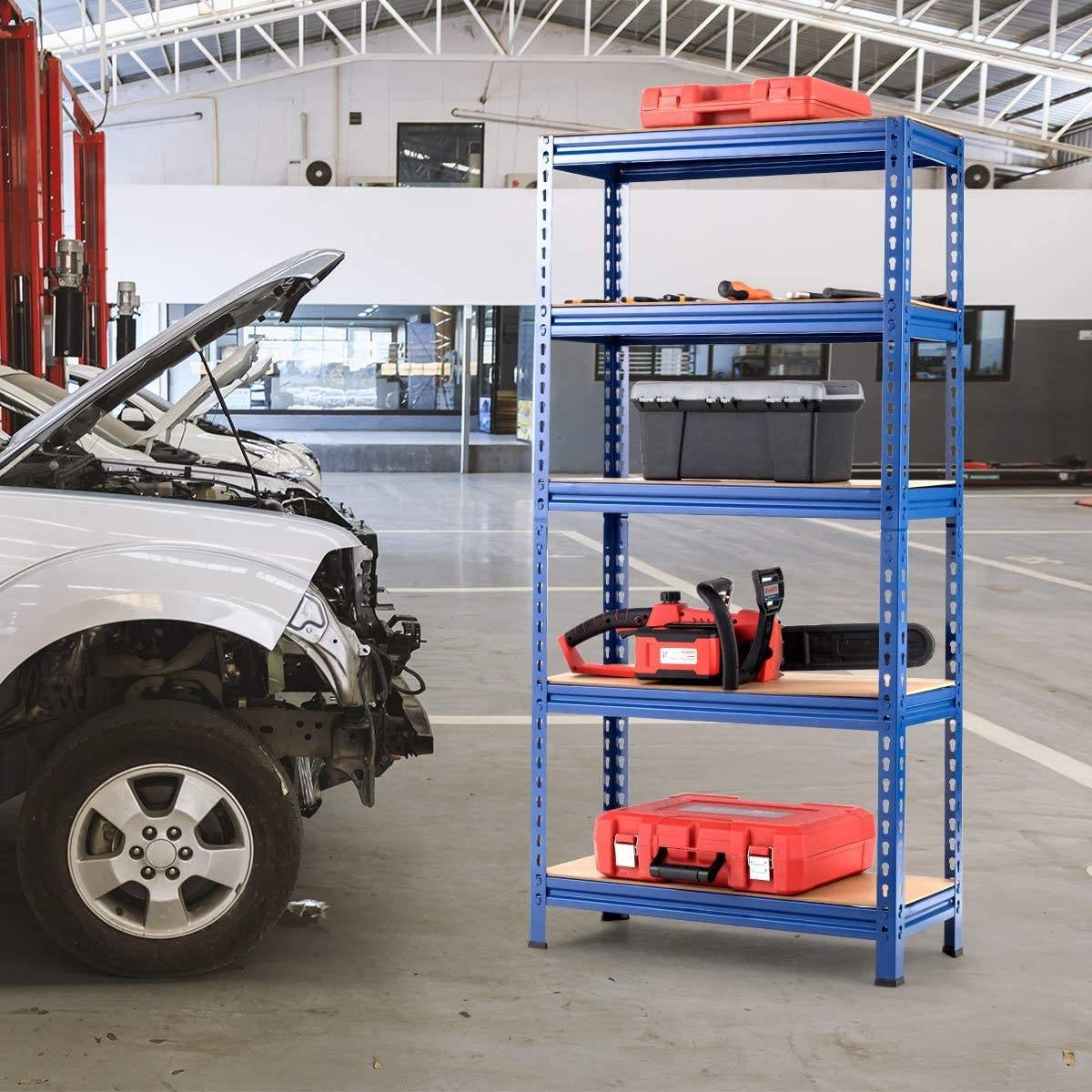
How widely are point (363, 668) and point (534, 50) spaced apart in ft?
84.6

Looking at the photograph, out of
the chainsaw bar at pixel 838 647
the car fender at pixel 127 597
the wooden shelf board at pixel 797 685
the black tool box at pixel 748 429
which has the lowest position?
the wooden shelf board at pixel 797 685

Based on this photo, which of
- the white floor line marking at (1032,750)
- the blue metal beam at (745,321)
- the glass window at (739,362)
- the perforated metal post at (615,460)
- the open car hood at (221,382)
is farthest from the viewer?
the glass window at (739,362)

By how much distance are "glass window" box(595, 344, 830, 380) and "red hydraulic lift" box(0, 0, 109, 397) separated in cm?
1103

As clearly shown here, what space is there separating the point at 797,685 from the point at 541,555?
75 centimetres

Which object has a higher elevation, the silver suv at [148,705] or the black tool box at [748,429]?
the black tool box at [748,429]

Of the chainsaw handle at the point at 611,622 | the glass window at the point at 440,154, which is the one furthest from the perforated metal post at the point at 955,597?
the glass window at the point at 440,154

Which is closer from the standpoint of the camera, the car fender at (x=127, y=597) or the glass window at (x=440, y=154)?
the car fender at (x=127, y=597)

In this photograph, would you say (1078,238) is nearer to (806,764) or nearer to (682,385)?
(806,764)

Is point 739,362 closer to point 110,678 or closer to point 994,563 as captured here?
point 994,563

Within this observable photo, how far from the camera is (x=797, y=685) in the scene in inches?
152

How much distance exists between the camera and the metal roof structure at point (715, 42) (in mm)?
20391

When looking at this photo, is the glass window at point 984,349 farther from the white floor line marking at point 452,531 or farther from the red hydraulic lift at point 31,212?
the red hydraulic lift at point 31,212

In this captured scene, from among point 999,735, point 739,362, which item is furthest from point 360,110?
point 999,735

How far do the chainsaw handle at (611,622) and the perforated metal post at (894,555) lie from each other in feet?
2.21
